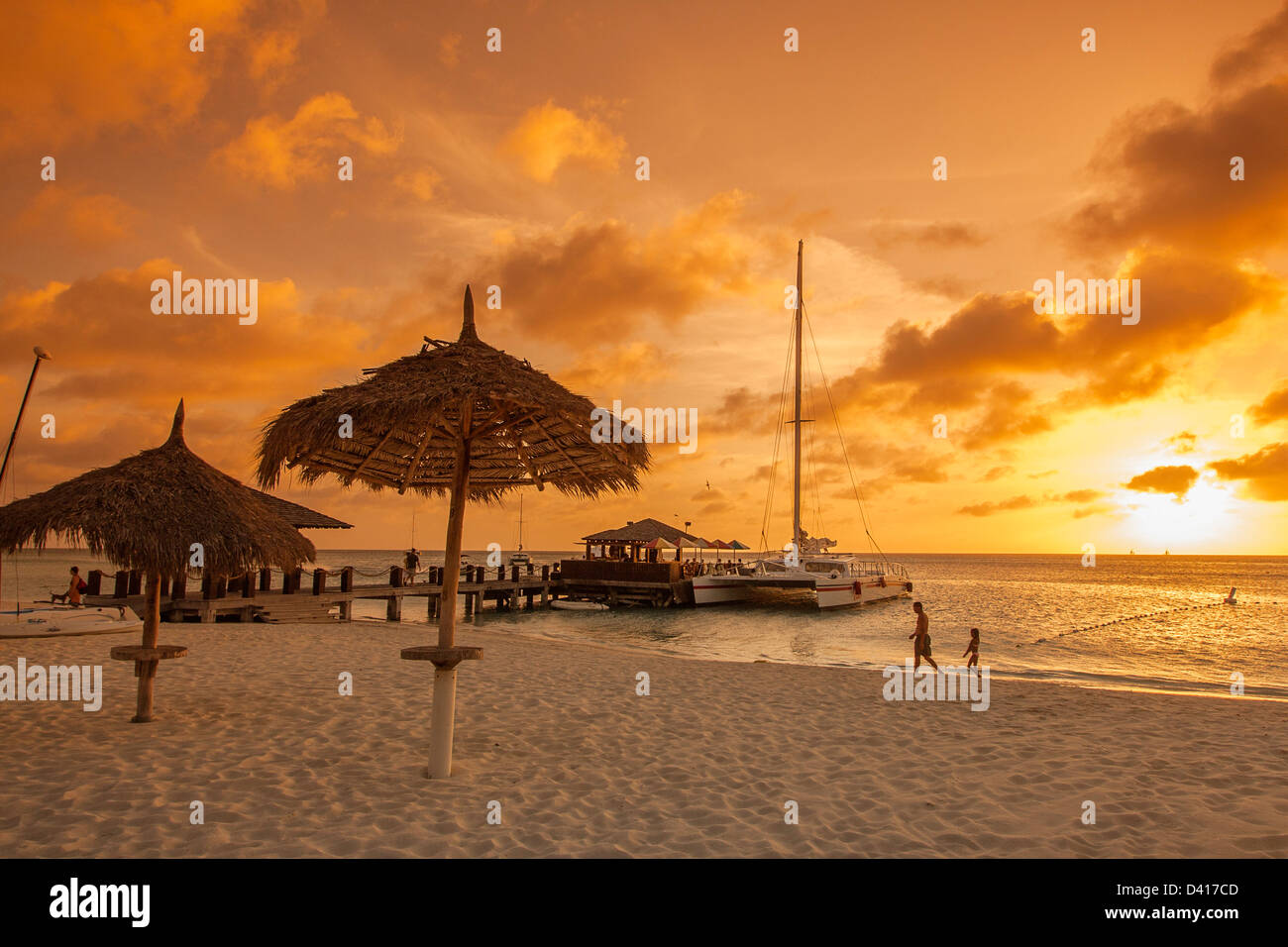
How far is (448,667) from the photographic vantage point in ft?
19.7

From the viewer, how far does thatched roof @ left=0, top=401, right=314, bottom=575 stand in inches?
272

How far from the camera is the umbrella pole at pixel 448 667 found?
20.0 feet

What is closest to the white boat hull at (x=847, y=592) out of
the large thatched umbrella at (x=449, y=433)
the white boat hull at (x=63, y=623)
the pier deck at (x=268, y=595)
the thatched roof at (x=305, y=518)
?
the pier deck at (x=268, y=595)

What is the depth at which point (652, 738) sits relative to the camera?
8.00 meters

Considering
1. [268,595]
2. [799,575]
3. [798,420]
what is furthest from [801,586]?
[268,595]

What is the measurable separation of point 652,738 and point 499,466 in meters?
3.75

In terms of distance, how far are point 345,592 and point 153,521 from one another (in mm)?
17933

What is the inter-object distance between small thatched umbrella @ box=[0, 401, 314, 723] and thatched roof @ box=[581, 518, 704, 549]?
33.9 m

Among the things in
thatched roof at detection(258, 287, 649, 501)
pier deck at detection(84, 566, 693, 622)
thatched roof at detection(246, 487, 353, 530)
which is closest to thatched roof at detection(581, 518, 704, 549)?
pier deck at detection(84, 566, 693, 622)

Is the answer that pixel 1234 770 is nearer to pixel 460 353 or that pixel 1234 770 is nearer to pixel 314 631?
pixel 460 353

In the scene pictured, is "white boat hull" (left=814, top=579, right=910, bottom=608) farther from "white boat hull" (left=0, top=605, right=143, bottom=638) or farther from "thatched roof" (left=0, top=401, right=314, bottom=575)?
"thatched roof" (left=0, top=401, right=314, bottom=575)

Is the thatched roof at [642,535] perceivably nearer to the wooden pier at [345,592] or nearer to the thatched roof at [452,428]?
the wooden pier at [345,592]

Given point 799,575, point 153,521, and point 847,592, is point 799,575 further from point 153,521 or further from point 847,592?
point 153,521
